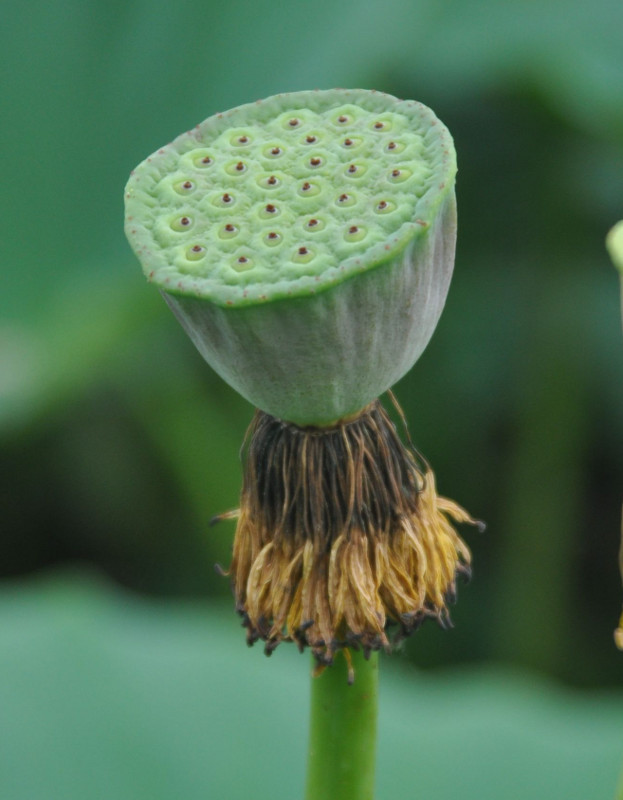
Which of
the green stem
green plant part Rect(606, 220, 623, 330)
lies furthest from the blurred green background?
green plant part Rect(606, 220, 623, 330)

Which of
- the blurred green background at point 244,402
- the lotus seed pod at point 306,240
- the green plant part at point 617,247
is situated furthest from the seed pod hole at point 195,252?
the blurred green background at point 244,402

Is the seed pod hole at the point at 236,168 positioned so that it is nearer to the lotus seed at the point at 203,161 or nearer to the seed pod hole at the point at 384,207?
the lotus seed at the point at 203,161

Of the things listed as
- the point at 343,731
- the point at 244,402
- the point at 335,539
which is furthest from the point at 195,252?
the point at 244,402

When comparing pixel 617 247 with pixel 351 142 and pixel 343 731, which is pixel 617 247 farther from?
pixel 343 731

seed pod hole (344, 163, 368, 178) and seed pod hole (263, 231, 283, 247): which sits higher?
seed pod hole (344, 163, 368, 178)

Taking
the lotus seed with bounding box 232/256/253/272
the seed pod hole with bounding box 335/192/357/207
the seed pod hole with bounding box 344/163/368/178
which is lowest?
the lotus seed with bounding box 232/256/253/272

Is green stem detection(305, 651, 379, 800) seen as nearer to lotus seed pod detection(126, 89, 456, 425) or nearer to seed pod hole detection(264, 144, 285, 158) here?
lotus seed pod detection(126, 89, 456, 425)

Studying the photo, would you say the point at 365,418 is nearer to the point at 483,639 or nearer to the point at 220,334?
the point at 220,334
